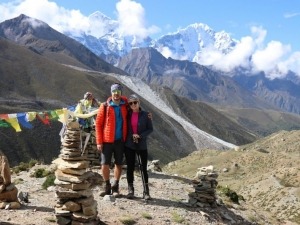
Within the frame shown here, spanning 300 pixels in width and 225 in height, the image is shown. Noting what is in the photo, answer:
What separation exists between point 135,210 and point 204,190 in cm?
421

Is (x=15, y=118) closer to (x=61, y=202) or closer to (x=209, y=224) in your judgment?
(x=61, y=202)

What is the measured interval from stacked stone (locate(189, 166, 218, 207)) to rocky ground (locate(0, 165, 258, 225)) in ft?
0.98

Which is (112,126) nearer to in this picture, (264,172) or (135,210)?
(135,210)

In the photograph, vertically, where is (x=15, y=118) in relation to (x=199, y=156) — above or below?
above

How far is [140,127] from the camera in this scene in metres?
16.5

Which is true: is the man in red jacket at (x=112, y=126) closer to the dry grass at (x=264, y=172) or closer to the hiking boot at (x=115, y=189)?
the hiking boot at (x=115, y=189)

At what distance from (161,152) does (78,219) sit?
180m

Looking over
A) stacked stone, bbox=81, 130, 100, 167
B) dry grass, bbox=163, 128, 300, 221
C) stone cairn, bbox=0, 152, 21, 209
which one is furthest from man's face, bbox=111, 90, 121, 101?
dry grass, bbox=163, 128, 300, 221

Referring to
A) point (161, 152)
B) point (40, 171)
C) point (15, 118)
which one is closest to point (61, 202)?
point (15, 118)

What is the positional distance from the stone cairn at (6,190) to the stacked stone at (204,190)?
759cm

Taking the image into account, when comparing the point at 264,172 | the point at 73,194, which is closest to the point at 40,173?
the point at 73,194

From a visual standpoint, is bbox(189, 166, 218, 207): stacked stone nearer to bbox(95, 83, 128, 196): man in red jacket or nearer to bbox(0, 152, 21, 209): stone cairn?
bbox(95, 83, 128, 196): man in red jacket

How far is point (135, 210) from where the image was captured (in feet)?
53.8

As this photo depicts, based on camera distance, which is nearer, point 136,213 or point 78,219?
point 78,219
